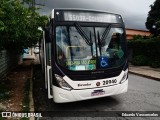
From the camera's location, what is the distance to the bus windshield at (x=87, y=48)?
687 cm

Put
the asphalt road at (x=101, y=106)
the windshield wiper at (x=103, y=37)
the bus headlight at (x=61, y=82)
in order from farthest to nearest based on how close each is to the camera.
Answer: the windshield wiper at (x=103, y=37) < the asphalt road at (x=101, y=106) < the bus headlight at (x=61, y=82)

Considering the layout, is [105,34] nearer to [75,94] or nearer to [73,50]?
[73,50]

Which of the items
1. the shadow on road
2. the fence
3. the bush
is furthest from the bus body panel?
the bush

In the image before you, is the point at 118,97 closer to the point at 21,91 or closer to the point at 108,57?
the point at 108,57

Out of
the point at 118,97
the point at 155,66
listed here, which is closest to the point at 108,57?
the point at 118,97

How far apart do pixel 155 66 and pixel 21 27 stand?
14.2m

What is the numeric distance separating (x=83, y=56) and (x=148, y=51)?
1626cm

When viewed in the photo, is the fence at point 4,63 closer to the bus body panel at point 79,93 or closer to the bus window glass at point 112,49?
the bus body panel at point 79,93

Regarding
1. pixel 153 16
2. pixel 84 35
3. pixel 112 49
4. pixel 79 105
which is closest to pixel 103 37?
pixel 112 49

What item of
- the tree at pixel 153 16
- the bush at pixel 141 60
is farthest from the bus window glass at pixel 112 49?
the tree at pixel 153 16

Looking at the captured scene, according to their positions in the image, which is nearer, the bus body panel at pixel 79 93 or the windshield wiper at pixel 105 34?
the bus body panel at pixel 79 93

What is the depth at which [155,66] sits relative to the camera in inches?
790

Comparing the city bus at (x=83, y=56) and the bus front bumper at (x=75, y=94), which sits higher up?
the city bus at (x=83, y=56)

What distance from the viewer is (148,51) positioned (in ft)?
72.3
